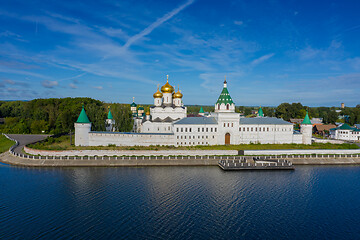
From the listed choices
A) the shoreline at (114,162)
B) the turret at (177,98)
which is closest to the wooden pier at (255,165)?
the shoreline at (114,162)

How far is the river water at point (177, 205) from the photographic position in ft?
46.6

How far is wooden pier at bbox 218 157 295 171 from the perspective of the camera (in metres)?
27.3

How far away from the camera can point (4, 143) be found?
1503 inches

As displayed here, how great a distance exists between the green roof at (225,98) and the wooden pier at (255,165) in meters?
9.33

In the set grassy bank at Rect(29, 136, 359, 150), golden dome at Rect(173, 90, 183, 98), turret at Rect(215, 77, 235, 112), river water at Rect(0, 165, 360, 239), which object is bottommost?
river water at Rect(0, 165, 360, 239)

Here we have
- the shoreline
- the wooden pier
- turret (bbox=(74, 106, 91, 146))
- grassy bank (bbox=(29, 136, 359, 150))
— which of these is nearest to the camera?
the wooden pier

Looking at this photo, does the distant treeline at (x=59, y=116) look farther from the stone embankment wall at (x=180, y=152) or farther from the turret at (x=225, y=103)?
the turret at (x=225, y=103)

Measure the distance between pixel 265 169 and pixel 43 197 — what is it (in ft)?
70.2

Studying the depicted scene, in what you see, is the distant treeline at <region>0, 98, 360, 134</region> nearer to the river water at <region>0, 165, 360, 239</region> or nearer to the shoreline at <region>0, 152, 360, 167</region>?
the shoreline at <region>0, 152, 360, 167</region>

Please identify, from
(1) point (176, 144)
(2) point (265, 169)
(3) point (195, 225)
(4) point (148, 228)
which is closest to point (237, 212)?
(3) point (195, 225)

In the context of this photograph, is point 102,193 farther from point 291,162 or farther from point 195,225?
point 291,162

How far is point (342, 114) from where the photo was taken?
85.1 meters

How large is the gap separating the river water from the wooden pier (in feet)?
5.73

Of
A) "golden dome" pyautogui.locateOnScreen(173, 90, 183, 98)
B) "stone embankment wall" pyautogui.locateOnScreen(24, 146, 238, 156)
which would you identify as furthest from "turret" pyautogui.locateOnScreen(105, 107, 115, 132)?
"stone embankment wall" pyautogui.locateOnScreen(24, 146, 238, 156)
